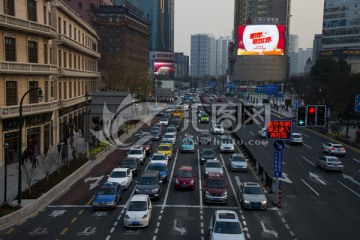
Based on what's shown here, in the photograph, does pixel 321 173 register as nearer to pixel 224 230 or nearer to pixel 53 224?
pixel 224 230

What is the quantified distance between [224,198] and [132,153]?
1742 cm

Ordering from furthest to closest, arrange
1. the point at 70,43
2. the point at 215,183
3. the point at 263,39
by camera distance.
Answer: the point at 263,39 < the point at 70,43 < the point at 215,183

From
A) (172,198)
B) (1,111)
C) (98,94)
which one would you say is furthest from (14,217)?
(98,94)

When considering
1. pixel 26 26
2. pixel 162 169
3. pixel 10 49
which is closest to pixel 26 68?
pixel 10 49

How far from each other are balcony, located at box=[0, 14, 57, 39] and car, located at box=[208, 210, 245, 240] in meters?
28.3

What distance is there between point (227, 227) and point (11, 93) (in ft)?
97.4

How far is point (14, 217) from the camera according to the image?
2538cm

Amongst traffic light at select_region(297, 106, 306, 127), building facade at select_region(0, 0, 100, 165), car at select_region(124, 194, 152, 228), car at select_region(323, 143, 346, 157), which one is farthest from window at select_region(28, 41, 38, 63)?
car at select_region(323, 143, 346, 157)

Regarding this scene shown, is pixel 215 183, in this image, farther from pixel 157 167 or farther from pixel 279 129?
pixel 157 167

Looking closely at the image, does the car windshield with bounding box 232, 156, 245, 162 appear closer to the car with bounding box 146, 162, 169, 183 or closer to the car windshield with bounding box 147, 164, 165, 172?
the car with bounding box 146, 162, 169, 183

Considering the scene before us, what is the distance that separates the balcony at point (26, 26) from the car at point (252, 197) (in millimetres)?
26512

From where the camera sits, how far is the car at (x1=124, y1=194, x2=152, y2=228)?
77.3 ft

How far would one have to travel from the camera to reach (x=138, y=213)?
23.9 m

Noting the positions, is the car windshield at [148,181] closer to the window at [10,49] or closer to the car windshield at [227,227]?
the car windshield at [227,227]
